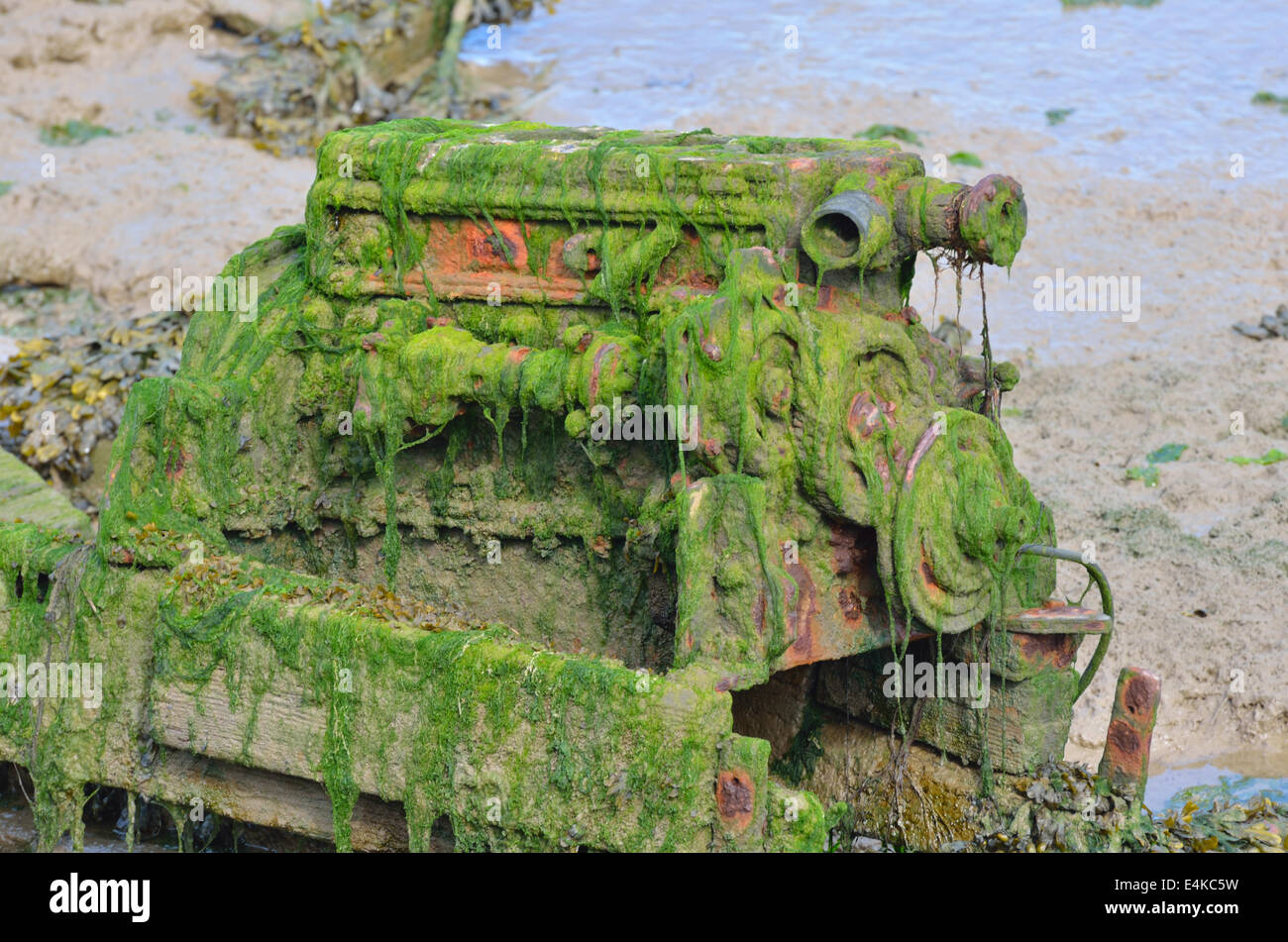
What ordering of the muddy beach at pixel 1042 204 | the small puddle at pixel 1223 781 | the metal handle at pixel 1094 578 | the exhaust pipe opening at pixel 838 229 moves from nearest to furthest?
the exhaust pipe opening at pixel 838 229
the metal handle at pixel 1094 578
the small puddle at pixel 1223 781
the muddy beach at pixel 1042 204

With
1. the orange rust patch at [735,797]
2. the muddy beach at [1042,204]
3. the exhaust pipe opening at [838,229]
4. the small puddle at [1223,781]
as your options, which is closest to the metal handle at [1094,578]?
the small puddle at [1223,781]

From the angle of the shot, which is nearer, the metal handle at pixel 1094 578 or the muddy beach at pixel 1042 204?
the metal handle at pixel 1094 578

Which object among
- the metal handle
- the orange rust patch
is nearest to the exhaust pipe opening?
the metal handle

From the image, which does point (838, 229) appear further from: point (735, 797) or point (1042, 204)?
point (1042, 204)

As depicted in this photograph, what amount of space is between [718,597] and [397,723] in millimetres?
1279

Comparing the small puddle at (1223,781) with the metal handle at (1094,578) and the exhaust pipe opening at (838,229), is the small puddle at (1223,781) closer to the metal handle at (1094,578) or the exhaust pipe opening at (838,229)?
the metal handle at (1094,578)

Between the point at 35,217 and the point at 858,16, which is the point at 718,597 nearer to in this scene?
the point at 35,217

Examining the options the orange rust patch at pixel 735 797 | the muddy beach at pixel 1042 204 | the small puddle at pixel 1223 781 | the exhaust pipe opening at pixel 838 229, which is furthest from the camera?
the muddy beach at pixel 1042 204

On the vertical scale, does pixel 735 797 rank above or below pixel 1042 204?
below

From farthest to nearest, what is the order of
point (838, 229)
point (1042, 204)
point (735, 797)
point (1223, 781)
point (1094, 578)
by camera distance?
point (1042, 204) → point (1223, 781) → point (1094, 578) → point (838, 229) → point (735, 797)

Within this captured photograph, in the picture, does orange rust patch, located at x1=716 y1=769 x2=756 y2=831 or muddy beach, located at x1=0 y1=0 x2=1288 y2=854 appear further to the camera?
muddy beach, located at x1=0 y1=0 x2=1288 y2=854

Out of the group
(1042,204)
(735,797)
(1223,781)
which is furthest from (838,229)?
(1042,204)

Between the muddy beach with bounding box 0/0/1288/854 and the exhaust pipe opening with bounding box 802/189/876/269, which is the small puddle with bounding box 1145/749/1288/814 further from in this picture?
the exhaust pipe opening with bounding box 802/189/876/269

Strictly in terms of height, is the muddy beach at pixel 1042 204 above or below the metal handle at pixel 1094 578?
above
